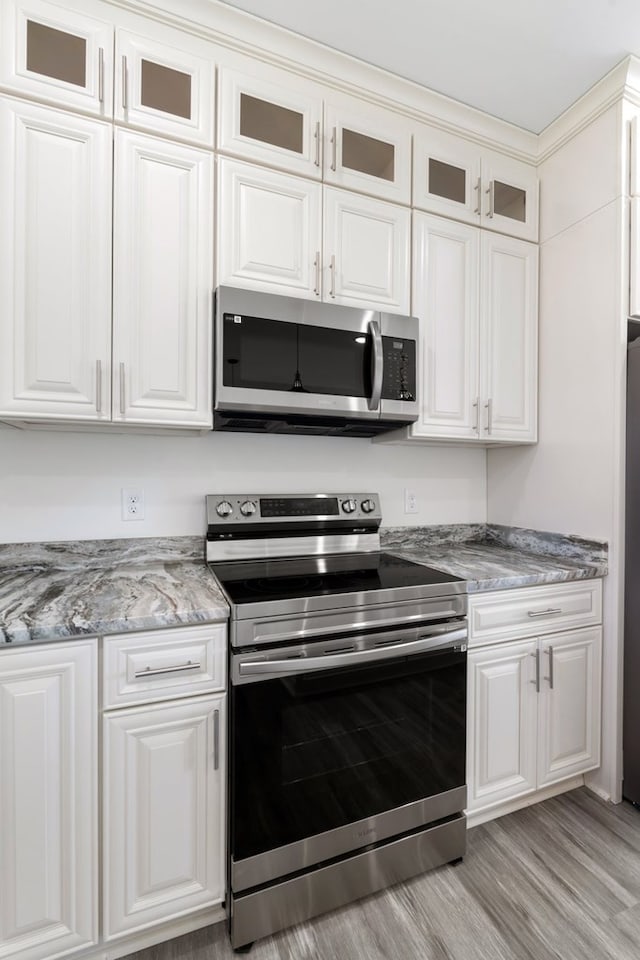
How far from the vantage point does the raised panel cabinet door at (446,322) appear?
1954mm

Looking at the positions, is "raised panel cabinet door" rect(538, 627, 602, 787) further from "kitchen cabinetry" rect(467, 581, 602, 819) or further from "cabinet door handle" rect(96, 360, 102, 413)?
"cabinet door handle" rect(96, 360, 102, 413)

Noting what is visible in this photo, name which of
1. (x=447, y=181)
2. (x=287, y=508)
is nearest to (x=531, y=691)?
(x=287, y=508)

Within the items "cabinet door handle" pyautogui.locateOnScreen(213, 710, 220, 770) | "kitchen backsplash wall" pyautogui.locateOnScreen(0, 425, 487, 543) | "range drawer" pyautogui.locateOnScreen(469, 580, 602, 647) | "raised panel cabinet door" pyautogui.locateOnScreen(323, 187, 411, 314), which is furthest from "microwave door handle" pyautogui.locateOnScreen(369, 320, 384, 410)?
"cabinet door handle" pyautogui.locateOnScreen(213, 710, 220, 770)

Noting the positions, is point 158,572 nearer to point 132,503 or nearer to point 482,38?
point 132,503


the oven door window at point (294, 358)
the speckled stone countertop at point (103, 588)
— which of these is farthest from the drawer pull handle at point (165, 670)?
the oven door window at point (294, 358)

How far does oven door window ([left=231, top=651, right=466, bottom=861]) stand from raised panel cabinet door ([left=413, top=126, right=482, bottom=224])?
1831 mm

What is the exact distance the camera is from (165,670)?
4.00 ft

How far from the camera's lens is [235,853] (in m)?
1.25

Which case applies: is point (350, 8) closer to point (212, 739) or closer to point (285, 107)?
point (285, 107)

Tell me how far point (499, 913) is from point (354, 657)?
878 millimetres

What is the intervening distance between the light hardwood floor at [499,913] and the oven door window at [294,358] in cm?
166

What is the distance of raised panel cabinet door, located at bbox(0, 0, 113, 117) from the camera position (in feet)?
4.49

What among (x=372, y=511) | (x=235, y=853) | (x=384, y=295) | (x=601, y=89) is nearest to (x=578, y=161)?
(x=601, y=89)

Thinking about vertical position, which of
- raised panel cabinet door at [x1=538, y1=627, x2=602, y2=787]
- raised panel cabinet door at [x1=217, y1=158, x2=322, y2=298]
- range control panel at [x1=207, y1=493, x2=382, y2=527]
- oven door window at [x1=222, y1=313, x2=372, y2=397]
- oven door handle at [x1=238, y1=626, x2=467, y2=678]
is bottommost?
raised panel cabinet door at [x1=538, y1=627, x2=602, y2=787]
